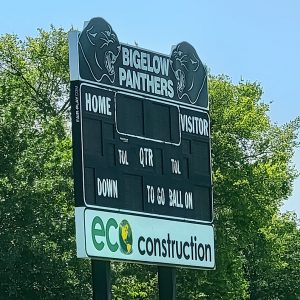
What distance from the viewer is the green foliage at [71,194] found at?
31047mm

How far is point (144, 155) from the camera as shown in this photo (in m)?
17.7

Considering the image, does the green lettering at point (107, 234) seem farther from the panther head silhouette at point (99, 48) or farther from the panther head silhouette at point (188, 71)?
the panther head silhouette at point (188, 71)

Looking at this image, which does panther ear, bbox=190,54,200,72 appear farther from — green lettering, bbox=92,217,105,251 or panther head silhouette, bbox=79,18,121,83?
green lettering, bbox=92,217,105,251

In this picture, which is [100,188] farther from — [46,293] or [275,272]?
[275,272]

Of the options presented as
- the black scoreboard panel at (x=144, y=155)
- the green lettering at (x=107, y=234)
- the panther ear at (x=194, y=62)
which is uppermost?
the panther ear at (x=194, y=62)

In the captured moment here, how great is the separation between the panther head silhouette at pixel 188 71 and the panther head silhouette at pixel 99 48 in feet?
5.54

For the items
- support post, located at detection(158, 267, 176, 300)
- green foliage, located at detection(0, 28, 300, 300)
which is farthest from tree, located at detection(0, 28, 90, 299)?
support post, located at detection(158, 267, 176, 300)

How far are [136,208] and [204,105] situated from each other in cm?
306

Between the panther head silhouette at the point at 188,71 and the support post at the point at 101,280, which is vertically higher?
the panther head silhouette at the point at 188,71

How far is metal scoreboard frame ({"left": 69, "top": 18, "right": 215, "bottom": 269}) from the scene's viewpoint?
1645 centimetres

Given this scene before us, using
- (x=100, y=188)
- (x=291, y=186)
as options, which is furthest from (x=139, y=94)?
(x=291, y=186)

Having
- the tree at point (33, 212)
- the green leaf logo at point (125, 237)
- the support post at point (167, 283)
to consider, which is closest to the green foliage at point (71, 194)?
the tree at point (33, 212)

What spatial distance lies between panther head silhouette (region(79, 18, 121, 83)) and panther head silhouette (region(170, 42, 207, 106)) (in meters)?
1.69

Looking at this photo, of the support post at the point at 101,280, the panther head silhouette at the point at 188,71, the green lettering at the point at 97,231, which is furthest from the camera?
the panther head silhouette at the point at 188,71
